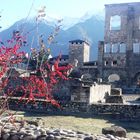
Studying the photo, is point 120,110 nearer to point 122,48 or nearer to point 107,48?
point 122,48

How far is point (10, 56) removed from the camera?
668cm

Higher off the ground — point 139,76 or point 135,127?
point 139,76

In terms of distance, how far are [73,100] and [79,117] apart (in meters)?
2.42

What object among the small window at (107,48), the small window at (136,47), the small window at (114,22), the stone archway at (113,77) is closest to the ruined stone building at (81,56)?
the stone archway at (113,77)

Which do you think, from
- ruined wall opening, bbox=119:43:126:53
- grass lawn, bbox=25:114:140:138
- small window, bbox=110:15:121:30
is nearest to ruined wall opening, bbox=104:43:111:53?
ruined wall opening, bbox=119:43:126:53

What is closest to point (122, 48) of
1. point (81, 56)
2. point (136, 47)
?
point (136, 47)

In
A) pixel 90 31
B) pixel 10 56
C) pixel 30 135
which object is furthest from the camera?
pixel 90 31

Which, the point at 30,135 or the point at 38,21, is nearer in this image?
the point at 38,21

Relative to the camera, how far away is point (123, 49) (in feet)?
150

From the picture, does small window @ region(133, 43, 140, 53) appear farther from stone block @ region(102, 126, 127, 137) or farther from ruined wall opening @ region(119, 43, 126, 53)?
stone block @ region(102, 126, 127, 137)

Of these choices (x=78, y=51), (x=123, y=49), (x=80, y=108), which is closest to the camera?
(x=80, y=108)

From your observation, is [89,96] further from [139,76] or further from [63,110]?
[139,76]

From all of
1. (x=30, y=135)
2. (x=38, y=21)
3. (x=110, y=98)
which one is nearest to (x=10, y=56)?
(x=38, y=21)

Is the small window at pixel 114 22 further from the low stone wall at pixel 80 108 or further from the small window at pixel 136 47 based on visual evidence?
the low stone wall at pixel 80 108
